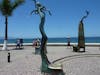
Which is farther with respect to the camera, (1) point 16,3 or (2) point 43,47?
(1) point 16,3

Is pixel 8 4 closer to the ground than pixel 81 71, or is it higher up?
higher up

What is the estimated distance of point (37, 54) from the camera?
21.0 meters

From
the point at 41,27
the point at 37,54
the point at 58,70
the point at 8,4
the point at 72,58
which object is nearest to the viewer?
the point at 58,70

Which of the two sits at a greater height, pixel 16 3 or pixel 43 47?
pixel 16 3

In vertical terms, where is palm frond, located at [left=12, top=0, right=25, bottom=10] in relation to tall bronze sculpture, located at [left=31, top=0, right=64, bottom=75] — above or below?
above

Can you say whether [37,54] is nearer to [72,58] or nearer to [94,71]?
[72,58]

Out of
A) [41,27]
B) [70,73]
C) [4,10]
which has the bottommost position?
[70,73]

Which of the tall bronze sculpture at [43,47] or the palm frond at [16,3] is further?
the palm frond at [16,3]

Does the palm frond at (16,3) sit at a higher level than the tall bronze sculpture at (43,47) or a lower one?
higher

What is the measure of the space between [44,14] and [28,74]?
9.25ft

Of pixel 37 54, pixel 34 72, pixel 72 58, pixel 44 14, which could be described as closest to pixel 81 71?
pixel 34 72

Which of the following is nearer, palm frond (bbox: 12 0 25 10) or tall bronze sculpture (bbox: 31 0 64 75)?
tall bronze sculpture (bbox: 31 0 64 75)

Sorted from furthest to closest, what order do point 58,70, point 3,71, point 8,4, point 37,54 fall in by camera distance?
point 8,4 → point 37,54 → point 3,71 → point 58,70

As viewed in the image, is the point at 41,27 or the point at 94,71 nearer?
the point at 41,27
